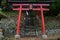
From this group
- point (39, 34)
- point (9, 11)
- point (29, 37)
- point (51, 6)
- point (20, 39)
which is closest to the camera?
point (20, 39)

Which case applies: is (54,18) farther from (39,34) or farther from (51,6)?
(39,34)

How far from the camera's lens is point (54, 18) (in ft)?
63.3

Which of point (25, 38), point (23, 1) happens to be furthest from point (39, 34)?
point (23, 1)

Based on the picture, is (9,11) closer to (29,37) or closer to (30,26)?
(30,26)

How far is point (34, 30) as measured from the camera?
1625 centimetres

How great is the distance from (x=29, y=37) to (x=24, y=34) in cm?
88

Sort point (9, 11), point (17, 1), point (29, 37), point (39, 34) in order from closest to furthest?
1. point (29, 37)
2. point (39, 34)
3. point (17, 1)
4. point (9, 11)

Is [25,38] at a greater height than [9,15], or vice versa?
[9,15]

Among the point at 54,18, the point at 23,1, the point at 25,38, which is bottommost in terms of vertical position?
the point at 25,38

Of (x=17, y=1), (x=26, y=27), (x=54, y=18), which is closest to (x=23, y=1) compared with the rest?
(x=17, y=1)

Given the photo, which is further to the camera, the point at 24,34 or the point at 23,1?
the point at 23,1

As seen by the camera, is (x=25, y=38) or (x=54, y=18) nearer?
(x=25, y=38)

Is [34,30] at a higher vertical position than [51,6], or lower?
lower

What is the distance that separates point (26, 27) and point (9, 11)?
3.77 meters
